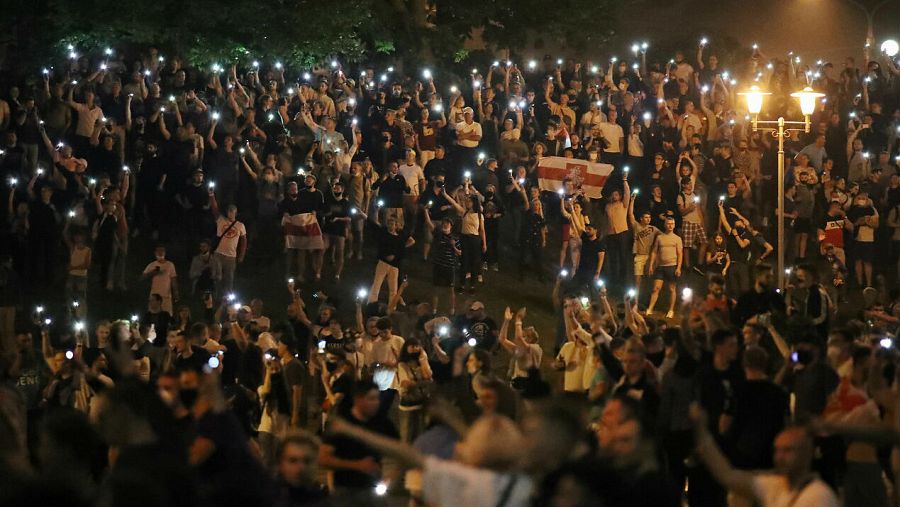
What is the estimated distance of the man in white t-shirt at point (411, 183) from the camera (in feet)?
71.0

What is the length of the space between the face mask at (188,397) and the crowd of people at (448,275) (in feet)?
0.09

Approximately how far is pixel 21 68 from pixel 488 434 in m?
22.3

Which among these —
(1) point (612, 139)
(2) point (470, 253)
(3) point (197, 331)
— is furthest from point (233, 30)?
(3) point (197, 331)

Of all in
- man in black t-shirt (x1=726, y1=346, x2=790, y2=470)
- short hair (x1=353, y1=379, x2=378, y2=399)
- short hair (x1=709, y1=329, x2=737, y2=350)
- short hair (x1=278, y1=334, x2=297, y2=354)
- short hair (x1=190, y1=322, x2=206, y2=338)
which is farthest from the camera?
short hair (x1=190, y1=322, x2=206, y2=338)

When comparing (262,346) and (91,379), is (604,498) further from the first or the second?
(262,346)

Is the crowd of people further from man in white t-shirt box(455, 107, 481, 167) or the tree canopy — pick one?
the tree canopy

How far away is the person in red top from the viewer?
74.6ft

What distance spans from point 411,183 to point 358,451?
1332cm

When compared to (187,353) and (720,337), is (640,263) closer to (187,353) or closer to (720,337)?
(187,353)

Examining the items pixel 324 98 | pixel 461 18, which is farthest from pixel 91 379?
pixel 461 18

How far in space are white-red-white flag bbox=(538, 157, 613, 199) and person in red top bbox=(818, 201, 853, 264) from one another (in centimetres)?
362

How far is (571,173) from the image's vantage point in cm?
2289

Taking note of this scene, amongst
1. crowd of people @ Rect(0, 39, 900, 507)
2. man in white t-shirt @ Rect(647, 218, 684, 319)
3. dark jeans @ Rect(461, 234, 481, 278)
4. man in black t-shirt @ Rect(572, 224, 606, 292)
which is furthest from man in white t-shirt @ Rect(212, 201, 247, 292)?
man in white t-shirt @ Rect(647, 218, 684, 319)

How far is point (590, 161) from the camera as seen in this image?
23062mm
